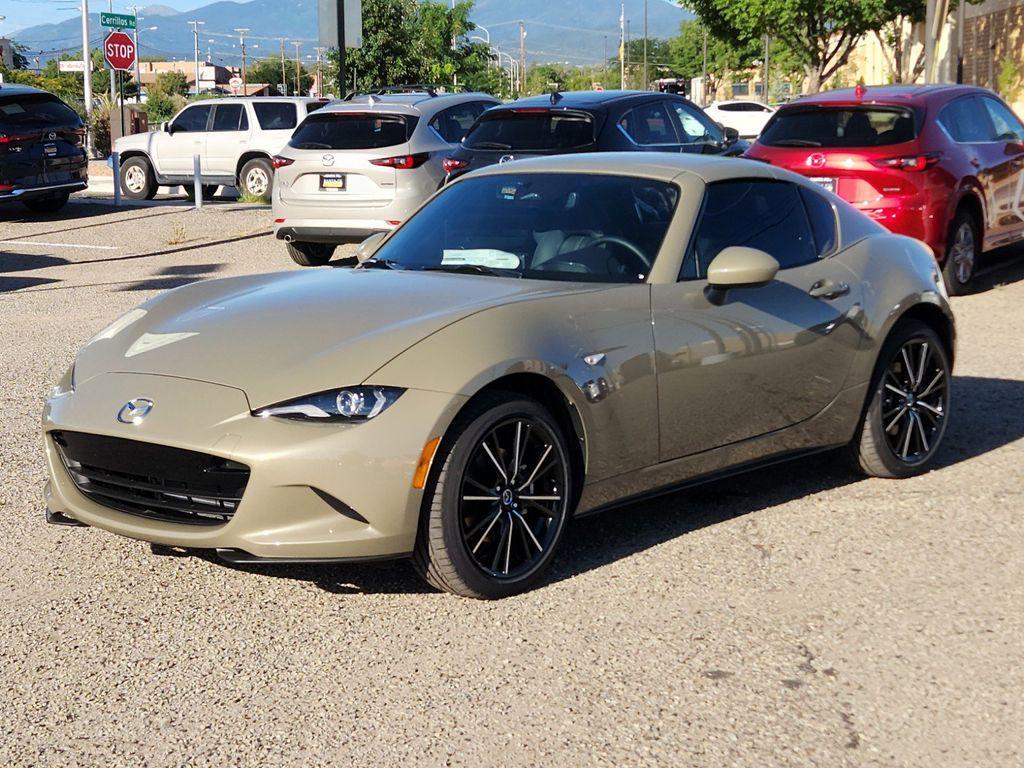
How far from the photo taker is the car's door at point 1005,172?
12414mm

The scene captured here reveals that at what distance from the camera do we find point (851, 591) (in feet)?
16.0

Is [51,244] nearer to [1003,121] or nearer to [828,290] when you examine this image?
[1003,121]

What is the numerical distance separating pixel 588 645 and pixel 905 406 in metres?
2.66

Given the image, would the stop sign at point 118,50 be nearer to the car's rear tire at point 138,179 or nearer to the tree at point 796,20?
the car's rear tire at point 138,179

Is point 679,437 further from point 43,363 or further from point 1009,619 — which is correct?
point 43,363

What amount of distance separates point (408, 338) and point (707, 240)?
156cm

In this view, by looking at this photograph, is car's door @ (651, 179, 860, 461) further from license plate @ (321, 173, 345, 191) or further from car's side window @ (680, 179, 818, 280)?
license plate @ (321, 173, 345, 191)

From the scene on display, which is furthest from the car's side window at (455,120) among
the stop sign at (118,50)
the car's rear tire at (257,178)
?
the stop sign at (118,50)

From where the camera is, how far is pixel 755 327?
5.52 m

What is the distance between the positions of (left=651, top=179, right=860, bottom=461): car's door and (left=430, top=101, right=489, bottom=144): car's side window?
949 cm

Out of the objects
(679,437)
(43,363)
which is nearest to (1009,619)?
(679,437)

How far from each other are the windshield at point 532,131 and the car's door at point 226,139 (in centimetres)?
1160

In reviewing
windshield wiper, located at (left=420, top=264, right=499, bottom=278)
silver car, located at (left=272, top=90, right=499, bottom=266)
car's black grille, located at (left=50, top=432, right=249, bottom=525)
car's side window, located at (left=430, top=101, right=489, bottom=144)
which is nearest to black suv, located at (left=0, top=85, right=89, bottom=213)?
silver car, located at (left=272, top=90, right=499, bottom=266)

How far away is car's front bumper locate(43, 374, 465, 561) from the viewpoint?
14.1 feet
